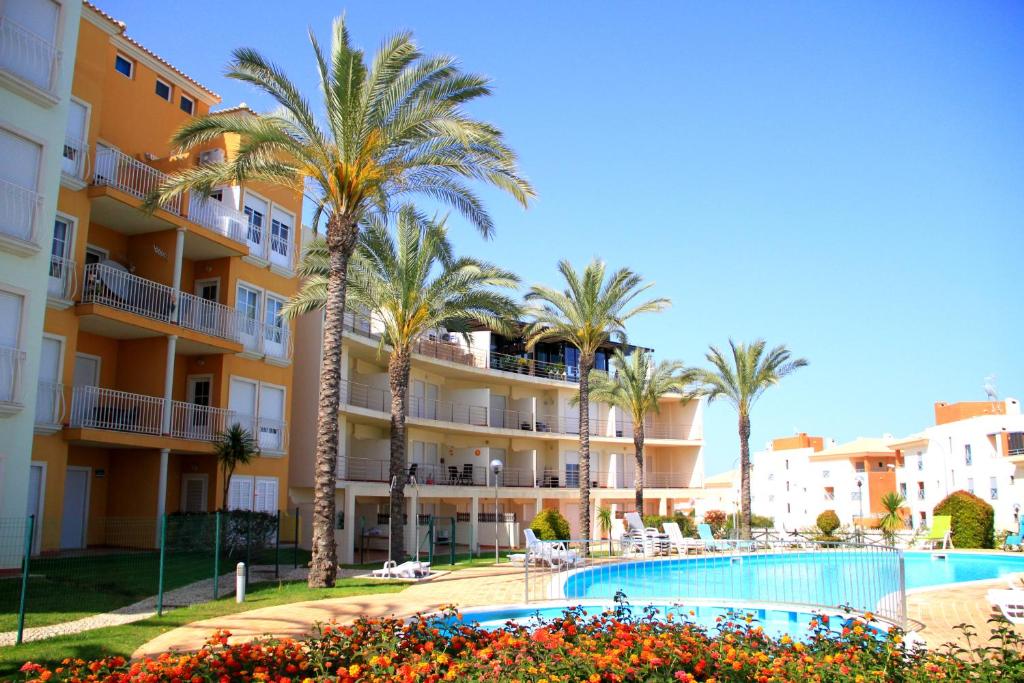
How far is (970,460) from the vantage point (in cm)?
5128

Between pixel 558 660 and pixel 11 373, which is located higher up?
pixel 11 373

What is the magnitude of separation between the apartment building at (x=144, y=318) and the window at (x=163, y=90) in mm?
39

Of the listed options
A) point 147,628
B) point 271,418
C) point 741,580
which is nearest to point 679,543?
point 741,580

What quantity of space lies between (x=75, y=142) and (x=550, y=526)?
19.1 m

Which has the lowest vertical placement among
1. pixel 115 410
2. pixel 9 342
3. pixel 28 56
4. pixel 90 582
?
pixel 90 582

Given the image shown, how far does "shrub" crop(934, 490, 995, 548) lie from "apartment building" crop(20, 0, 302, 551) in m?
26.6

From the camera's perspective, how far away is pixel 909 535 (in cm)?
3881

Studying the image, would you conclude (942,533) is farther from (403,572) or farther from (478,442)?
(403,572)

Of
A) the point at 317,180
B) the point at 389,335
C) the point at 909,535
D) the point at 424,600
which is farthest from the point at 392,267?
the point at 909,535

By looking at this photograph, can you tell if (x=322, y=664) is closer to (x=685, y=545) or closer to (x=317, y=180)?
(x=317, y=180)

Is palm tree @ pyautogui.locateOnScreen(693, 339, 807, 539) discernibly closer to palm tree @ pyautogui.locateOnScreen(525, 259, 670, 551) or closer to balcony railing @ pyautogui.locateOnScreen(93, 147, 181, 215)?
palm tree @ pyautogui.locateOnScreen(525, 259, 670, 551)

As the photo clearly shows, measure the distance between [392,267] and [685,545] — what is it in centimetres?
1352

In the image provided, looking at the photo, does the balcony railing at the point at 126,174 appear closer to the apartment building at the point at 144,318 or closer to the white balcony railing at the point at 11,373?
the apartment building at the point at 144,318

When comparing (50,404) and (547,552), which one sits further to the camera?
(547,552)
